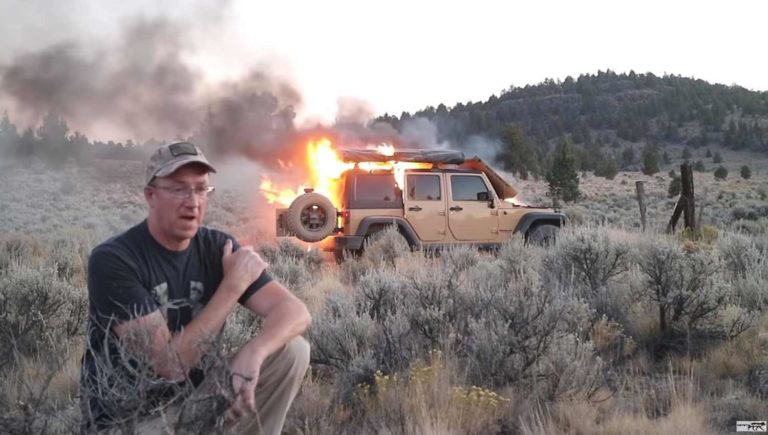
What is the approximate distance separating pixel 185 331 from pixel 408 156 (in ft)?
27.4

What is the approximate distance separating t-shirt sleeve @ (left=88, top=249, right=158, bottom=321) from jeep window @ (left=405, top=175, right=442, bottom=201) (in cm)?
790

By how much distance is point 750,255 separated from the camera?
307 inches

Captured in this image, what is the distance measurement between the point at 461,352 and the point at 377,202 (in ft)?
19.2

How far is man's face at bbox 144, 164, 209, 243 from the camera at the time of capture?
9.68ft

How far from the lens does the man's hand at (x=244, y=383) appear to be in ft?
7.95

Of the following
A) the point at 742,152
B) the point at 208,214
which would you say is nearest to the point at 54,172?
the point at 208,214

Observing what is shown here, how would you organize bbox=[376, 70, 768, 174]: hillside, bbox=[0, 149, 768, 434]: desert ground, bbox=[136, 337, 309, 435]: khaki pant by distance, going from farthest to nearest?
bbox=[376, 70, 768, 174]: hillside → bbox=[0, 149, 768, 434]: desert ground → bbox=[136, 337, 309, 435]: khaki pant

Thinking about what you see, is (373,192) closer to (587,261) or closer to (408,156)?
(408,156)

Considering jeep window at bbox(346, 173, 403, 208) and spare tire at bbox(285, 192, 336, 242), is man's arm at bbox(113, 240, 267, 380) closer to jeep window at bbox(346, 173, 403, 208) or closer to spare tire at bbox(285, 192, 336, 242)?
spare tire at bbox(285, 192, 336, 242)

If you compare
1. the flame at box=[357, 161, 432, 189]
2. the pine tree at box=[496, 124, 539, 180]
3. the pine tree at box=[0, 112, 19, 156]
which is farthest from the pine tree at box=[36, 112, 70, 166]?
the flame at box=[357, 161, 432, 189]

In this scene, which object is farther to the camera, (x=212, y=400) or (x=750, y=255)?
(x=750, y=255)

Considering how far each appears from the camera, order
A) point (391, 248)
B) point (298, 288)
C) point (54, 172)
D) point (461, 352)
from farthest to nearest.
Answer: point (54, 172), point (391, 248), point (298, 288), point (461, 352)

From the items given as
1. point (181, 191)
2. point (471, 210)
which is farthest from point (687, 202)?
point (181, 191)

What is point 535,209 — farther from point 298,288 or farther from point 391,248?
point 298,288
